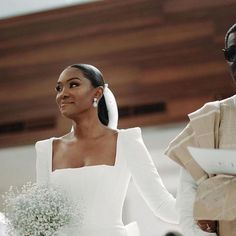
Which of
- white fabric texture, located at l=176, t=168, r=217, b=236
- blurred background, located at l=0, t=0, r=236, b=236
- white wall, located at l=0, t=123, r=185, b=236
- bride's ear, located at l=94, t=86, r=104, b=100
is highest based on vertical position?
bride's ear, located at l=94, t=86, r=104, b=100

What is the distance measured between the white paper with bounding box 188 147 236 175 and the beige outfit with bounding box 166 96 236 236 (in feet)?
0.06

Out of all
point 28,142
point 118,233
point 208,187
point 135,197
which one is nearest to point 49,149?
point 118,233

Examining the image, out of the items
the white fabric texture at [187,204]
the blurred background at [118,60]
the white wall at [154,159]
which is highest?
the white fabric texture at [187,204]

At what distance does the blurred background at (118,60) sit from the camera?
4367 millimetres

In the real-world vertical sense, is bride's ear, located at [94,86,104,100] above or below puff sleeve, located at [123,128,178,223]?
above

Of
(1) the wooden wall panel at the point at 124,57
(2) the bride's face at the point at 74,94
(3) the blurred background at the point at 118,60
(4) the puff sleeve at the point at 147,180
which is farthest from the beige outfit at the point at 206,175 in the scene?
(1) the wooden wall panel at the point at 124,57

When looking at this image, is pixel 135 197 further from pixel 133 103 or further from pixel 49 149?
pixel 133 103

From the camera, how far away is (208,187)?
136 centimetres

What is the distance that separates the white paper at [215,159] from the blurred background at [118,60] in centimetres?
270

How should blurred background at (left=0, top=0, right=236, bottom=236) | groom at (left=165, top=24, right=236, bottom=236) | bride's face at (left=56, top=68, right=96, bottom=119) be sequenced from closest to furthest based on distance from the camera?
groom at (left=165, top=24, right=236, bottom=236) → bride's face at (left=56, top=68, right=96, bottom=119) → blurred background at (left=0, top=0, right=236, bottom=236)

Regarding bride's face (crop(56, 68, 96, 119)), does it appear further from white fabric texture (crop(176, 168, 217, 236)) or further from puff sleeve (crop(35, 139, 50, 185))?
white fabric texture (crop(176, 168, 217, 236))

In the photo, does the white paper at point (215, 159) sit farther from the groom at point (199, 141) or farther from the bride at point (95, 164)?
the bride at point (95, 164)

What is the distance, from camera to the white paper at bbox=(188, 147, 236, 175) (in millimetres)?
1322

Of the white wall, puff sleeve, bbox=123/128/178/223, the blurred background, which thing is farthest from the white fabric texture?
the blurred background
